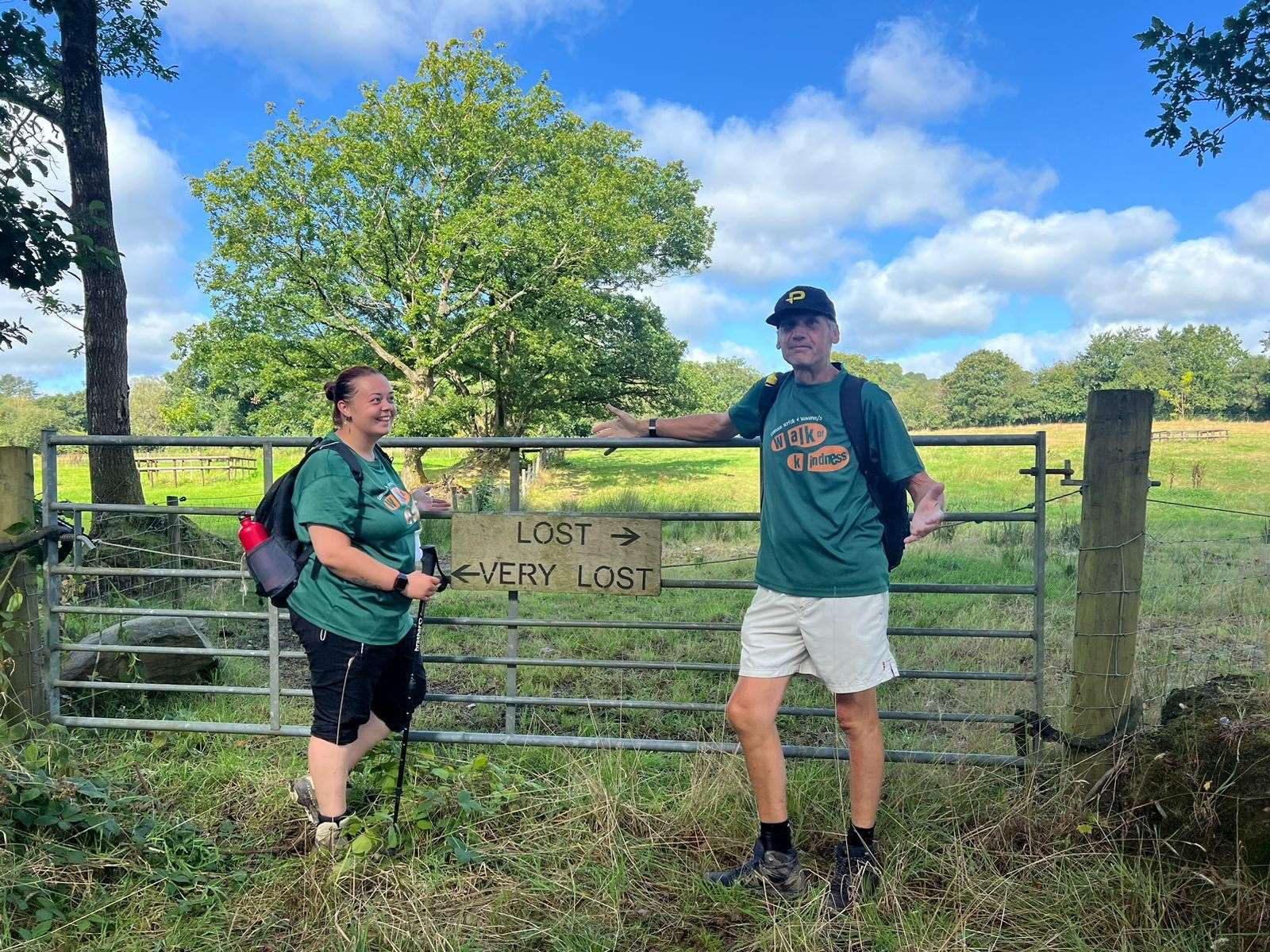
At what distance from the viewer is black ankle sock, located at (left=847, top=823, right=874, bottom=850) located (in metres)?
3.03

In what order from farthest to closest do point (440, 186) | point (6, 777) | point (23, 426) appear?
1. point (23, 426)
2. point (440, 186)
3. point (6, 777)

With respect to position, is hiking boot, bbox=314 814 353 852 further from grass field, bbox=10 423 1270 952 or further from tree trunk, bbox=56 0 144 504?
tree trunk, bbox=56 0 144 504

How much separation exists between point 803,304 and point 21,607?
416 centimetres

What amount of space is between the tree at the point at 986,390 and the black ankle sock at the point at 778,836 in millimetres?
100000

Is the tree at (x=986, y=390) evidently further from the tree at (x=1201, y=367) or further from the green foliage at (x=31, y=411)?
the green foliage at (x=31, y=411)

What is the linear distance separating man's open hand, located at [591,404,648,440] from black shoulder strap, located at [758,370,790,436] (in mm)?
592

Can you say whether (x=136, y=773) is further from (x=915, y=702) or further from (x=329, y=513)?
(x=915, y=702)

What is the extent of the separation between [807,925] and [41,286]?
18.3 ft

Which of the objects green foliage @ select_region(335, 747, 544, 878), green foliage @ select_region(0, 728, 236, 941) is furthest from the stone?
green foliage @ select_region(335, 747, 544, 878)

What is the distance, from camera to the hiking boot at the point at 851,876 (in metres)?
2.88

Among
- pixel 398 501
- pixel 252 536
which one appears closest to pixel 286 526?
pixel 252 536

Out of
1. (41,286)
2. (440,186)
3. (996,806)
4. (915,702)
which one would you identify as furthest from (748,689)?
(440,186)

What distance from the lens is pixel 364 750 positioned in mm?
3410

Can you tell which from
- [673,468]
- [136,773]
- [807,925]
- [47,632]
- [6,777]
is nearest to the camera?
[807,925]
